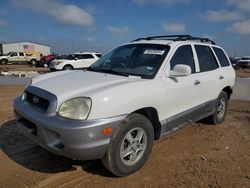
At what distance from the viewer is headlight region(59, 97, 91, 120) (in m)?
3.04

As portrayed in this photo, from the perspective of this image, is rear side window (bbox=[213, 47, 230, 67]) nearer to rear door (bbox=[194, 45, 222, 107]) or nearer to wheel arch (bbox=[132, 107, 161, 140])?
rear door (bbox=[194, 45, 222, 107])

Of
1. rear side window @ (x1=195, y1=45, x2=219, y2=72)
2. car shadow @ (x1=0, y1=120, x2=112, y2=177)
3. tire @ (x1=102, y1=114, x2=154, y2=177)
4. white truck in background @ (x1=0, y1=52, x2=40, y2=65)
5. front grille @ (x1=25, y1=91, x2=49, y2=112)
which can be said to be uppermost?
rear side window @ (x1=195, y1=45, x2=219, y2=72)

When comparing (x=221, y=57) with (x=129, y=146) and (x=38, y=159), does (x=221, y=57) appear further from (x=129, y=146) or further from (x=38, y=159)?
(x=38, y=159)

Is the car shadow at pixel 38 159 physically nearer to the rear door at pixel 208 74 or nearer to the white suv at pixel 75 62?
the rear door at pixel 208 74

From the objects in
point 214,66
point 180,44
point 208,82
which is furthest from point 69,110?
point 214,66

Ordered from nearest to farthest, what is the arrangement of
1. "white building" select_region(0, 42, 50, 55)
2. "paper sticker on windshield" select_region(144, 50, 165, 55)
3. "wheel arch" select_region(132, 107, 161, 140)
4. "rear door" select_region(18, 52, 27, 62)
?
"wheel arch" select_region(132, 107, 161, 140), "paper sticker on windshield" select_region(144, 50, 165, 55), "rear door" select_region(18, 52, 27, 62), "white building" select_region(0, 42, 50, 55)

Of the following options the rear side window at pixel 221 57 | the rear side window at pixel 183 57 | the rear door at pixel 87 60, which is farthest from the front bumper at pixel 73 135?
the rear door at pixel 87 60

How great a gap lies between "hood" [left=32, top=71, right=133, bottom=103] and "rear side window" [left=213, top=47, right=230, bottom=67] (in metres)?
2.92

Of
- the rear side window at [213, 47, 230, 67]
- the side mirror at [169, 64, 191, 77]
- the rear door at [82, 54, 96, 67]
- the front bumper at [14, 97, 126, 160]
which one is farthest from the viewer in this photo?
the rear door at [82, 54, 96, 67]

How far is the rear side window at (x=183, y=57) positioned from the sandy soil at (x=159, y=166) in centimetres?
141

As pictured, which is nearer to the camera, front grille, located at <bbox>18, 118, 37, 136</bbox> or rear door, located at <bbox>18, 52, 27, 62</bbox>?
front grille, located at <bbox>18, 118, 37, 136</bbox>

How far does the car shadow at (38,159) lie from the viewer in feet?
12.3

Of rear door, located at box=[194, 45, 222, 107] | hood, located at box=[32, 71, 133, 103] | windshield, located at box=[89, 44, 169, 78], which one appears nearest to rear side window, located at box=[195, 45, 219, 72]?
rear door, located at box=[194, 45, 222, 107]

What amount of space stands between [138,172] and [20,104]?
6.28 feet
